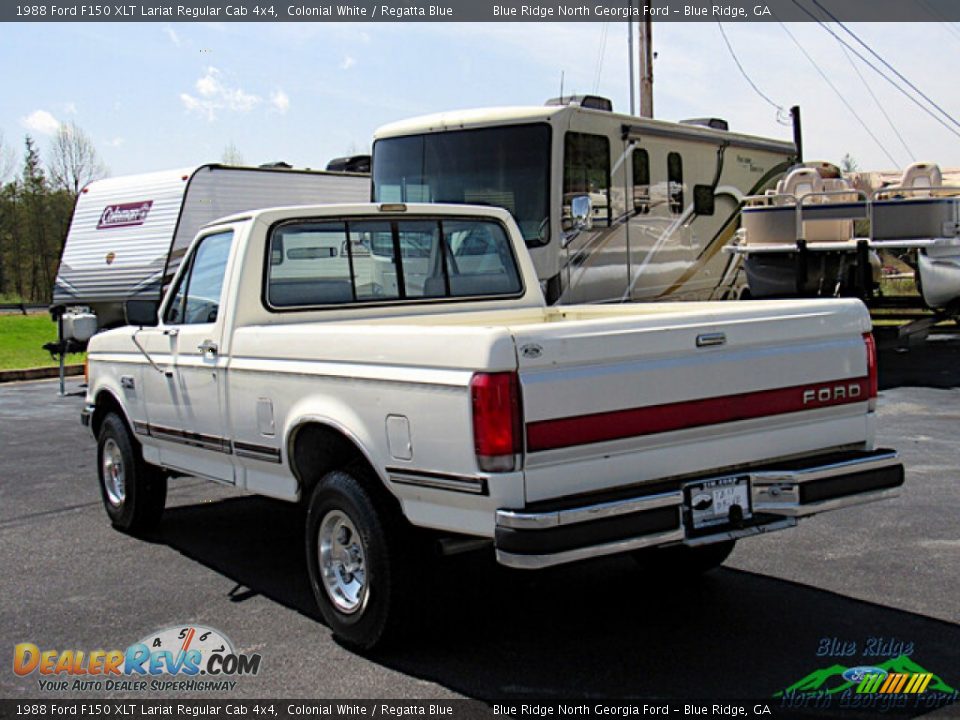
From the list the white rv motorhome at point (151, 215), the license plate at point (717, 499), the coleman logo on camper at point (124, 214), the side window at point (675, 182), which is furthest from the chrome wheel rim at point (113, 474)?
the coleman logo on camper at point (124, 214)

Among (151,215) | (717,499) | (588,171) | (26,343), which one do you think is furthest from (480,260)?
(26,343)

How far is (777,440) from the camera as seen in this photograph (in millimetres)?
4809

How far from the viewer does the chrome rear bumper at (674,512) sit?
401 cm

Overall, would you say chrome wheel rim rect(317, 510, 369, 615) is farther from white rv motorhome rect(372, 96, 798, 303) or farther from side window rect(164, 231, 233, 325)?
white rv motorhome rect(372, 96, 798, 303)

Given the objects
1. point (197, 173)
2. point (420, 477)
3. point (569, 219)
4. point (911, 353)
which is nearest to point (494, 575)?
point (420, 477)

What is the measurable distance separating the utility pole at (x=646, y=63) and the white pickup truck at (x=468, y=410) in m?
16.8

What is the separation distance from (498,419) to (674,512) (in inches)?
32.0

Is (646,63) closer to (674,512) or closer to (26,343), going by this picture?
(26,343)

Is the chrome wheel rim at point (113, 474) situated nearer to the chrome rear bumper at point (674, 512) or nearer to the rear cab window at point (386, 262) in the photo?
the rear cab window at point (386, 262)

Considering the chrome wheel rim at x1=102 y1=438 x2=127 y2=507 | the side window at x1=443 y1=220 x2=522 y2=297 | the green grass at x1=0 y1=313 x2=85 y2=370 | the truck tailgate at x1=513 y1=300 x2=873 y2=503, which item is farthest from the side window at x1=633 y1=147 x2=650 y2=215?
the green grass at x1=0 y1=313 x2=85 y2=370

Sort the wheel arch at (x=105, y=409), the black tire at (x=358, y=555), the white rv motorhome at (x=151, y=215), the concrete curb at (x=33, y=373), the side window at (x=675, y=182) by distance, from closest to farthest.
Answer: the black tire at (x=358, y=555), the wheel arch at (x=105, y=409), the side window at (x=675, y=182), the white rv motorhome at (x=151, y=215), the concrete curb at (x=33, y=373)

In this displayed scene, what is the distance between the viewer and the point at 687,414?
4.51 m

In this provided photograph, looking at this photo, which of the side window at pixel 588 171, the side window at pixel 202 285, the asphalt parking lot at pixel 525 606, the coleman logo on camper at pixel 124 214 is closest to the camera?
the asphalt parking lot at pixel 525 606

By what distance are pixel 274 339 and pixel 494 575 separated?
1791 millimetres
